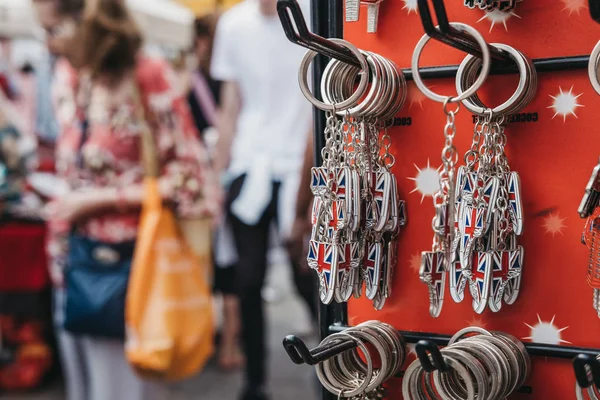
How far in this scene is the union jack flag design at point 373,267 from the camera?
0.98 meters

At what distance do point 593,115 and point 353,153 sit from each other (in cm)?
29

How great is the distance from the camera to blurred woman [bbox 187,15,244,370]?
3.71m

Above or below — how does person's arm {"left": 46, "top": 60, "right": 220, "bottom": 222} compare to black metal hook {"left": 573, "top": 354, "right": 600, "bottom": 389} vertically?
above

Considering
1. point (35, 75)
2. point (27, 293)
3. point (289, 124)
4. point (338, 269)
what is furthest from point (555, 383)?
point (35, 75)

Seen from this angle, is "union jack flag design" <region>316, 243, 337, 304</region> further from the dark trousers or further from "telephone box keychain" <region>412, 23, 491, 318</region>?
the dark trousers

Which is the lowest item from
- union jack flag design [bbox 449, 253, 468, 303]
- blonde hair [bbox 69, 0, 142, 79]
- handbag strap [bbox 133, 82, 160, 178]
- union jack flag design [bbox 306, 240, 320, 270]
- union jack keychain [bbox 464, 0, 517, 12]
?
union jack flag design [bbox 449, 253, 468, 303]

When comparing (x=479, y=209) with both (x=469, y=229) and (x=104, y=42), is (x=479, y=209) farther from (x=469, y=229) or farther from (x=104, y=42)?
(x=104, y=42)

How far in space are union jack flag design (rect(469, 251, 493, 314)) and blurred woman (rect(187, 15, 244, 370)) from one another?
8.90 feet

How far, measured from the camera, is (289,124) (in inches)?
103

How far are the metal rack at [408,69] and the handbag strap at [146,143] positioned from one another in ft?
3.78

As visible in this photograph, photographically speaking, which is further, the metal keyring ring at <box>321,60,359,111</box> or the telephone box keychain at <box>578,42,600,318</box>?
the metal keyring ring at <box>321,60,359,111</box>

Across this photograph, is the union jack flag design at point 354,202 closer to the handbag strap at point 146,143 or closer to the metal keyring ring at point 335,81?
the metal keyring ring at point 335,81

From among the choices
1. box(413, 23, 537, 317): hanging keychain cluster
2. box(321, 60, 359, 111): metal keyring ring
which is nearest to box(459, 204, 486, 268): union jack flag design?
box(413, 23, 537, 317): hanging keychain cluster

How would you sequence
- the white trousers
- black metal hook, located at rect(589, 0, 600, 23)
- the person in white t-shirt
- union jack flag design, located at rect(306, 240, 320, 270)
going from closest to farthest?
black metal hook, located at rect(589, 0, 600, 23), union jack flag design, located at rect(306, 240, 320, 270), the white trousers, the person in white t-shirt
